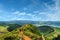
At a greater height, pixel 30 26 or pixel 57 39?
pixel 30 26

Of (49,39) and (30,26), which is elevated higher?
(30,26)

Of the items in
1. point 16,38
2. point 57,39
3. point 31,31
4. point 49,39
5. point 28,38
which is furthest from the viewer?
point 57,39

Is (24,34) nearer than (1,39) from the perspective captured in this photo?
No

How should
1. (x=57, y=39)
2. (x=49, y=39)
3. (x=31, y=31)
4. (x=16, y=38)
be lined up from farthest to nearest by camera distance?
(x=57, y=39), (x=49, y=39), (x=31, y=31), (x=16, y=38)

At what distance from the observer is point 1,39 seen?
12.6 meters

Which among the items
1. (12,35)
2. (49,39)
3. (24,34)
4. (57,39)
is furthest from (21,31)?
(57,39)

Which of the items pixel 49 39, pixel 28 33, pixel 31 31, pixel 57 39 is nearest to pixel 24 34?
pixel 28 33

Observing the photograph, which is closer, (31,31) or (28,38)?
(28,38)

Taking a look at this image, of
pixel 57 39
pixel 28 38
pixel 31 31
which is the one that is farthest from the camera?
pixel 57 39

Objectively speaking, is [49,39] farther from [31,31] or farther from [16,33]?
[16,33]

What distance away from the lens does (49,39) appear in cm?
1708

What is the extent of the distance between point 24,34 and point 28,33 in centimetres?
32

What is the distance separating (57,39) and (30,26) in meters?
5.34

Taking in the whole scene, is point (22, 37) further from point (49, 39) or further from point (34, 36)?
point (49, 39)
